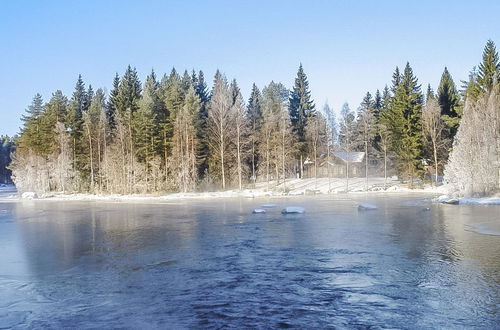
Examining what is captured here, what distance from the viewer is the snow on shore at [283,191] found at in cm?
5550

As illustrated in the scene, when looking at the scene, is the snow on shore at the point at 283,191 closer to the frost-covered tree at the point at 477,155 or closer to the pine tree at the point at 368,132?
the pine tree at the point at 368,132

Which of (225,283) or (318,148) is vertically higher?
(318,148)

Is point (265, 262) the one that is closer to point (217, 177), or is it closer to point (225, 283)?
point (225, 283)

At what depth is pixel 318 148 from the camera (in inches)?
2975

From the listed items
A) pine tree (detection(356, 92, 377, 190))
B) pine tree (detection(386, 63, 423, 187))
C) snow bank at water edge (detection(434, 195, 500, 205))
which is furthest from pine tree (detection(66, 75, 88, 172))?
snow bank at water edge (detection(434, 195, 500, 205))

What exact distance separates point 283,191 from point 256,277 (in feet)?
152

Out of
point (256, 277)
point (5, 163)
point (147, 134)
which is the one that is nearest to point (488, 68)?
point (147, 134)

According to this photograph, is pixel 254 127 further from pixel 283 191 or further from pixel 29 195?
pixel 29 195

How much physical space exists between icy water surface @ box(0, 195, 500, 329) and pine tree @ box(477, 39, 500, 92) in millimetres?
40249

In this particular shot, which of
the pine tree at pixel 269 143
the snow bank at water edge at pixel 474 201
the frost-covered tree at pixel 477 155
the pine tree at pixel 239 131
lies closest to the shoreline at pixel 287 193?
the pine tree at pixel 269 143

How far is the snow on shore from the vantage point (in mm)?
55500

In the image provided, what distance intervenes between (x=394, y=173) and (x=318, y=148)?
546 inches

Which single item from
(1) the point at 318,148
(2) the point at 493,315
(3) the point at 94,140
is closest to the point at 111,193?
(3) the point at 94,140

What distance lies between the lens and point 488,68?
5666 cm
